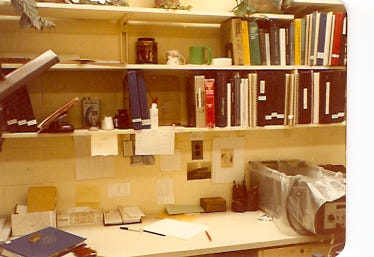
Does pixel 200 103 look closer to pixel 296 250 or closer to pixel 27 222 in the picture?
pixel 296 250

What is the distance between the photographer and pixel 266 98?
8.27 feet

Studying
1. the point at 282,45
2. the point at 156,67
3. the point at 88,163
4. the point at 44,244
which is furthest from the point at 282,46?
the point at 44,244

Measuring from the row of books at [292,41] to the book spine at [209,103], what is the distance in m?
0.20

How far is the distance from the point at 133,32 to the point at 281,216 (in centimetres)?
131

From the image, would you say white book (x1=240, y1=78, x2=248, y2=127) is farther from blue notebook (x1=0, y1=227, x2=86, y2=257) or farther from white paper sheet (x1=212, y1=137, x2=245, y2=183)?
blue notebook (x1=0, y1=227, x2=86, y2=257)

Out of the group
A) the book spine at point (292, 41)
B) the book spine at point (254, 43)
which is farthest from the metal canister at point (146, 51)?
the book spine at point (292, 41)

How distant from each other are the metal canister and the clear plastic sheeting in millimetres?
908

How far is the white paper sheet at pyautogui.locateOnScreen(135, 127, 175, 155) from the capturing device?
2.42 meters

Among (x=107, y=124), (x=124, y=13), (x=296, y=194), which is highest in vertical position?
(x=124, y=13)

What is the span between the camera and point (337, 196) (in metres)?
2.21

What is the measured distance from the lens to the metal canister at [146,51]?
A: 96.8 inches

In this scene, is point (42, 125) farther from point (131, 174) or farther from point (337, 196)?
point (337, 196)

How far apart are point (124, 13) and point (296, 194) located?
127 centimetres
